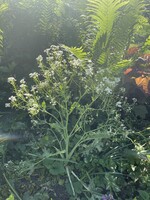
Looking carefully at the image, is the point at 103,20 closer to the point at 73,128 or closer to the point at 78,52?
the point at 78,52

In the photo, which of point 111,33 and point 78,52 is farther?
point 111,33

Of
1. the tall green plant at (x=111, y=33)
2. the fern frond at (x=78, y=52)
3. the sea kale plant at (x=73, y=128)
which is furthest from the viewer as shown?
the tall green plant at (x=111, y=33)

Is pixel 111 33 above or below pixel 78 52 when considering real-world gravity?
above

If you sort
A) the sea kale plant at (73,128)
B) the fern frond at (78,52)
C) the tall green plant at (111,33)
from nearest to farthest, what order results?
the sea kale plant at (73,128) < the fern frond at (78,52) < the tall green plant at (111,33)

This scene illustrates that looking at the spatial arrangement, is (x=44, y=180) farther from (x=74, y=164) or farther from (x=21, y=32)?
(x=21, y=32)

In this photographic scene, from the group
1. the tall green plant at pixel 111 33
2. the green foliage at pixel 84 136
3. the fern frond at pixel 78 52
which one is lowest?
the green foliage at pixel 84 136

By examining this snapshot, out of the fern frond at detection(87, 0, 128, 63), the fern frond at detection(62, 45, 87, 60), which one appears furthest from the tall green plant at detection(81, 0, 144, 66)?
the fern frond at detection(62, 45, 87, 60)

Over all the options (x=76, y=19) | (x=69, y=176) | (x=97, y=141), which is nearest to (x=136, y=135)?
(x=97, y=141)

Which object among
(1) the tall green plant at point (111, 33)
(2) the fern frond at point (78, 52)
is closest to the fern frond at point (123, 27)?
(1) the tall green plant at point (111, 33)

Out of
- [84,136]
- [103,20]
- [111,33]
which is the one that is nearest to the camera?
[84,136]

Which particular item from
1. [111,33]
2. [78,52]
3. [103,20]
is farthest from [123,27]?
[78,52]

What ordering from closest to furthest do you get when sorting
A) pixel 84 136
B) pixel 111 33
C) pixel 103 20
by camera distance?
pixel 84 136
pixel 103 20
pixel 111 33

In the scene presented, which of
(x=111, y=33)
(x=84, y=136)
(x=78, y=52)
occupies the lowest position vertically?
(x=84, y=136)

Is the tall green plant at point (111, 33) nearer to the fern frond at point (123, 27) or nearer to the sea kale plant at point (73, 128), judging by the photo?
the fern frond at point (123, 27)
